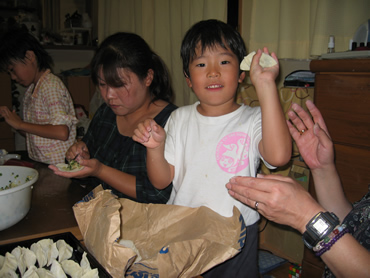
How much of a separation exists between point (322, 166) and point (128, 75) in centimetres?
82

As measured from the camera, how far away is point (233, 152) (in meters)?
0.97

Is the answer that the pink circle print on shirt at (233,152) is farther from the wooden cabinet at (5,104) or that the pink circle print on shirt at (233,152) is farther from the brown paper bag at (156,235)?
the wooden cabinet at (5,104)

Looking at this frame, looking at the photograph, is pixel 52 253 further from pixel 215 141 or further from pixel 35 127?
pixel 35 127

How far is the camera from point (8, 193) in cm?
86

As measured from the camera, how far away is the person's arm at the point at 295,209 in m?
0.63

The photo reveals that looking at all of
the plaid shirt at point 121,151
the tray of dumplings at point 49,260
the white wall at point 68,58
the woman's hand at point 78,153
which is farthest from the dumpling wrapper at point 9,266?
the white wall at point 68,58

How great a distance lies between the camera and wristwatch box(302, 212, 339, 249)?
2.14 ft

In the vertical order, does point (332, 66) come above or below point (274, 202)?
above

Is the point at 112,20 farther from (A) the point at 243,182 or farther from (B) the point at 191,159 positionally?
(A) the point at 243,182

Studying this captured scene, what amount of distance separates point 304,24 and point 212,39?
79cm

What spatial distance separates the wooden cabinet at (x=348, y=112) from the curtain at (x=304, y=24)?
24 cm

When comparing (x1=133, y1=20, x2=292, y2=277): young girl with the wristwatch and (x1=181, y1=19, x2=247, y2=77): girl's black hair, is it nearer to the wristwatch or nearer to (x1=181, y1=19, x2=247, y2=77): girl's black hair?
(x1=181, y1=19, x2=247, y2=77): girl's black hair

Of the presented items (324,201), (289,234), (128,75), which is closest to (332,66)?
(324,201)

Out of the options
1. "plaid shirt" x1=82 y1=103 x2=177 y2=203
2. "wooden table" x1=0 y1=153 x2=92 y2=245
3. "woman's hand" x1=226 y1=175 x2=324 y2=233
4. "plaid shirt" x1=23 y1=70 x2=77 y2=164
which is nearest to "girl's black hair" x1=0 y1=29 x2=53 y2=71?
"plaid shirt" x1=23 y1=70 x2=77 y2=164
